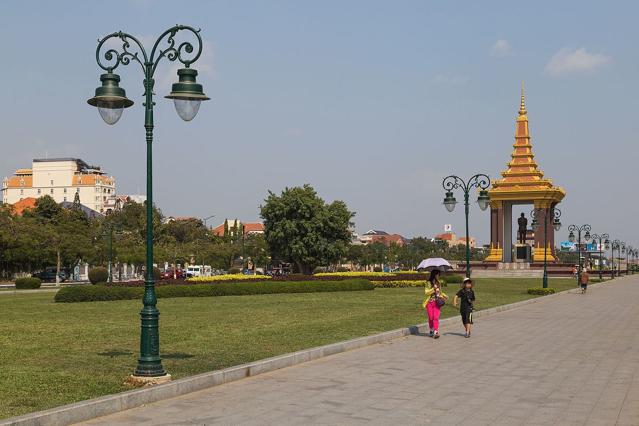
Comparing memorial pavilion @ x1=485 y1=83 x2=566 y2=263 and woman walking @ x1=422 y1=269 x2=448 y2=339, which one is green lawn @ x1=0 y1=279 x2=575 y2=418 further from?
memorial pavilion @ x1=485 y1=83 x2=566 y2=263

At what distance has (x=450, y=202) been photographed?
31.0 metres

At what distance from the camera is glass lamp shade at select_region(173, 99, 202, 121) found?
1055cm

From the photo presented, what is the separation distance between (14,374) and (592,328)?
52.4 feet

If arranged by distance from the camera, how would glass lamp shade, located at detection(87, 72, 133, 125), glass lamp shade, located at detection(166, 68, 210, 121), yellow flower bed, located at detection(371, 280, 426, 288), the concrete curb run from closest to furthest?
1. the concrete curb
2. glass lamp shade, located at detection(166, 68, 210, 121)
3. glass lamp shade, located at detection(87, 72, 133, 125)
4. yellow flower bed, located at detection(371, 280, 426, 288)

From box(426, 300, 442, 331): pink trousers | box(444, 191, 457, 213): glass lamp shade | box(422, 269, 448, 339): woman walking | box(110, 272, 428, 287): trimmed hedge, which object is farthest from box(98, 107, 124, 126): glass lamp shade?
box(110, 272, 428, 287): trimmed hedge

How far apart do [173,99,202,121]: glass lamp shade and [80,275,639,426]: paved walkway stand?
372cm

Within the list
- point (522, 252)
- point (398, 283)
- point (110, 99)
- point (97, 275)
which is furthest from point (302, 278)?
point (522, 252)

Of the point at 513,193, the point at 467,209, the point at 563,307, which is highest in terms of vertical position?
the point at 513,193

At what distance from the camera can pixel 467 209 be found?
31219 millimetres

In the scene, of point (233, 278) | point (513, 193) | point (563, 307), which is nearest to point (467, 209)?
point (563, 307)

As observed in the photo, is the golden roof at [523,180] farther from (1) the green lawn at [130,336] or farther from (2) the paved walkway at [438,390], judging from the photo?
(2) the paved walkway at [438,390]

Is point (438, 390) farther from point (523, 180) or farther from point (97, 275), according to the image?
point (523, 180)

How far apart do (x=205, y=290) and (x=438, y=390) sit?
27617 millimetres

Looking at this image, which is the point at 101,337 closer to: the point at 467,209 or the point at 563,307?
the point at 467,209
